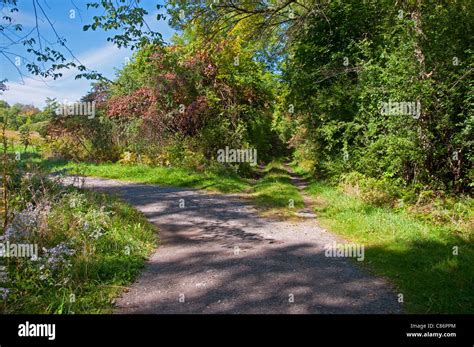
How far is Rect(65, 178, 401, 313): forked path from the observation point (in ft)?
16.1

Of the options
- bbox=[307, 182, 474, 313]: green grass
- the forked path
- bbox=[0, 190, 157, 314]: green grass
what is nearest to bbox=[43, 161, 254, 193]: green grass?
the forked path

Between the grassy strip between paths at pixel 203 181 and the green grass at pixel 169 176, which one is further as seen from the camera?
the green grass at pixel 169 176

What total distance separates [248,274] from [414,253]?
9.86 ft

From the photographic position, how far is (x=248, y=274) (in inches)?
235

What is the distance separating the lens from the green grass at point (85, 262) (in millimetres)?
4770

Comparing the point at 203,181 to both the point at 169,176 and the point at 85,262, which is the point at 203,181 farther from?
the point at 85,262

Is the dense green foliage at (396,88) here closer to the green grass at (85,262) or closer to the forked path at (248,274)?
the forked path at (248,274)

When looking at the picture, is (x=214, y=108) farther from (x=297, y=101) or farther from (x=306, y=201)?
(x=306, y=201)

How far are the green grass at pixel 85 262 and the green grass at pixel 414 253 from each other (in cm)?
400

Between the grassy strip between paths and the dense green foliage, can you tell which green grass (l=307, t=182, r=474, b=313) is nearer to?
the dense green foliage

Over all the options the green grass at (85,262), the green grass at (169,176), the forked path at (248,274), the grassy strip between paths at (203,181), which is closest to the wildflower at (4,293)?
the green grass at (85,262)

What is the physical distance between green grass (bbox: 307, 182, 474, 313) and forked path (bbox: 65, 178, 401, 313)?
0.33 meters

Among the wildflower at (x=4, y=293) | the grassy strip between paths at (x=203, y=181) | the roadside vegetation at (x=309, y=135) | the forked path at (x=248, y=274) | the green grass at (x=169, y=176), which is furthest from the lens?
the green grass at (x=169, y=176)

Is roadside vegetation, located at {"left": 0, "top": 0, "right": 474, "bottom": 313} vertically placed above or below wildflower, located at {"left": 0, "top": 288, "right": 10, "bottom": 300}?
above
